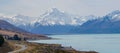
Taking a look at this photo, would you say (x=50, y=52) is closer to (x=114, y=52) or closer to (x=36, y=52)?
(x=36, y=52)

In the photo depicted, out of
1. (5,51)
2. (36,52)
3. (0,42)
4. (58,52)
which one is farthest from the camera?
(0,42)

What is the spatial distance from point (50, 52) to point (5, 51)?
21524 millimetres

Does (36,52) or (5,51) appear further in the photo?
(5,51)

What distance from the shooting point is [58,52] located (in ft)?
350

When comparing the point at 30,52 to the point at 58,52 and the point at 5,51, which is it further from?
the point at 5,51

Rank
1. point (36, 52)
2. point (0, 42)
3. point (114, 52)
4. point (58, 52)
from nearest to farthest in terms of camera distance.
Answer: point (36, 52) → point (58, 52) → point (0, 42) → point (114, 52)

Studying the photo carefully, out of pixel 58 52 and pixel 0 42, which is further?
pixel 0 42

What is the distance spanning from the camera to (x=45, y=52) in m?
101

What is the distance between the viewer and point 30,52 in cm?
10156

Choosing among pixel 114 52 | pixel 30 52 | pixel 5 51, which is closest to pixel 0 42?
pixel 5 51

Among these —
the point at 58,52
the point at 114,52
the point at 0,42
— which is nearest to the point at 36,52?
the point at 58,52

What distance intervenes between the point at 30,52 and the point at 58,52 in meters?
9.42

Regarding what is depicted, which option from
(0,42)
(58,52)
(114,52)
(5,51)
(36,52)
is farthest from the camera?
(114,52)

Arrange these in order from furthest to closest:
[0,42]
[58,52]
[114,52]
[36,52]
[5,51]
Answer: [114,52], [0,42], [5,51], [58,52], [36,52]
